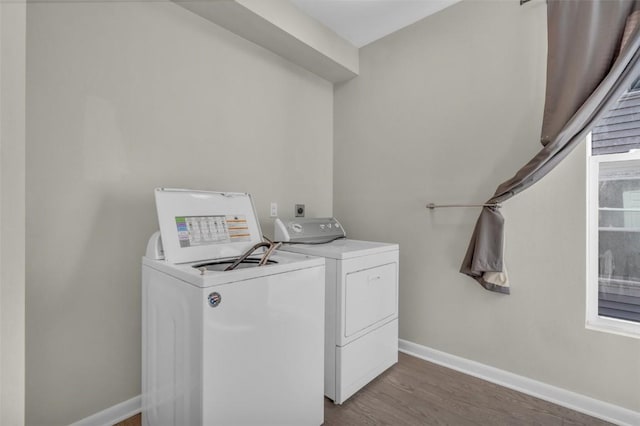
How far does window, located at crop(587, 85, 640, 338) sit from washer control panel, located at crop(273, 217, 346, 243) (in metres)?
1.50

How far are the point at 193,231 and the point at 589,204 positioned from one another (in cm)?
209

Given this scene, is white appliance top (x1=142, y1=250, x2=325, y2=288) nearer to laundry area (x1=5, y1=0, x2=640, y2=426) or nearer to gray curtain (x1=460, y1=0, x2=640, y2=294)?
laundry area (x1=5, y1=0, x2=640, y2=426)

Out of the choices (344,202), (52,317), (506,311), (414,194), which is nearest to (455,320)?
(506,311)

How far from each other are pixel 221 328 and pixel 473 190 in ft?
5.67

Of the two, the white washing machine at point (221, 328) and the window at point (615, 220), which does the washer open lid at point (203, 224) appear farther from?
the window at point (615, 220)

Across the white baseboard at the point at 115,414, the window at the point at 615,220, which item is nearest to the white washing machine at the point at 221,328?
the white baseboard at the point at 115,414

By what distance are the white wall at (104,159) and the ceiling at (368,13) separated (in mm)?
629

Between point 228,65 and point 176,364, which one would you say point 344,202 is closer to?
point 228,65

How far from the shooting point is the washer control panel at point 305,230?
6.61 feet

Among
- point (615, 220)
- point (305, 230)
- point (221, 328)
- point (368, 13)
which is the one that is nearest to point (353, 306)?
point (305, 230)

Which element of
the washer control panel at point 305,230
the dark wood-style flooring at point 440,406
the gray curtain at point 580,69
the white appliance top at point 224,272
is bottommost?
the dark wood-style flooring at point 440,406

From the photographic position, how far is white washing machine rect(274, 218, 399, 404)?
168 cm
